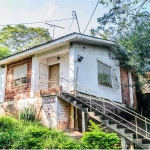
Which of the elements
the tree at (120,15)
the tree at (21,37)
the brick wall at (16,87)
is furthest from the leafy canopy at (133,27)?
the tree at (21,37)

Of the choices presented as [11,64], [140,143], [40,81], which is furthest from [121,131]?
[11,64]

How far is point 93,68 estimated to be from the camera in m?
13.4

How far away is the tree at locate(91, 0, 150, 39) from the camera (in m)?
10.6

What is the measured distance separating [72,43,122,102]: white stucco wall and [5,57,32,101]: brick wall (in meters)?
3.55

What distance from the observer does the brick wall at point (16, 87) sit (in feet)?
45.7

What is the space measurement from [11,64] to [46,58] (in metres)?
2.74

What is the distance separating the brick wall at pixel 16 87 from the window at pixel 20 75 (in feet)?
0.90

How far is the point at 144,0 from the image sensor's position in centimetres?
994

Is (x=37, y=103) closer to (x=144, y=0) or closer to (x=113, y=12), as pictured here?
(x=113, y=12)

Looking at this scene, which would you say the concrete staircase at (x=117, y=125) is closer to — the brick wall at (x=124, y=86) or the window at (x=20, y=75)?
the window at (x=20, y=75)

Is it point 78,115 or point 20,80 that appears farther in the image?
point 20,80

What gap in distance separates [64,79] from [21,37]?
2022cm

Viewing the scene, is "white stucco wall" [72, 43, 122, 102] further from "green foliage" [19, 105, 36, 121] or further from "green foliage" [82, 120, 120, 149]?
"green foliage" [82, 120, 120, 149]

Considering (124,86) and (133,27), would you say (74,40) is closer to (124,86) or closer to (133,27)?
(133,27)
